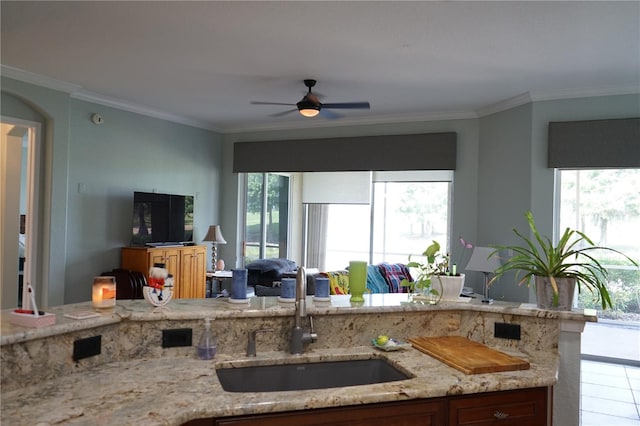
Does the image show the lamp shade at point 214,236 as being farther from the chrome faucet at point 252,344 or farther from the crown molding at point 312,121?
the chrome faucet at point 252,344

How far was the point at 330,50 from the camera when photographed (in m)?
3.74

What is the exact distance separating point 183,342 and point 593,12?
3099mm

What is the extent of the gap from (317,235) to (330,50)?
532cm

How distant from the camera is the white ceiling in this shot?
9.94ft

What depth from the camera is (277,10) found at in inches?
118

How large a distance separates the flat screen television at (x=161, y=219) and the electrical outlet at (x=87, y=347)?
13.2 ft

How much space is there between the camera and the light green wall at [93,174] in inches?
193

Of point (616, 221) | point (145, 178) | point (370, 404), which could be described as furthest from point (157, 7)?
point (616, 221)

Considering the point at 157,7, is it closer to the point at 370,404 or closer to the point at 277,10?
the point at 277,10

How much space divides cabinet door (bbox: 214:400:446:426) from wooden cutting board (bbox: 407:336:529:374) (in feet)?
0.81

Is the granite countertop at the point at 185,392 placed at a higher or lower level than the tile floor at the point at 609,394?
higher

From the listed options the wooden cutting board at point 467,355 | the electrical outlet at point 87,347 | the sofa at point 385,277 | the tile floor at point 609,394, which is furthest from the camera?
the sofa at point 385,277

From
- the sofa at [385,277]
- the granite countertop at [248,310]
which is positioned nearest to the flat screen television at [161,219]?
the sofa at [385,277]

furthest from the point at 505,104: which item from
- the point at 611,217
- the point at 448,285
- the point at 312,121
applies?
the point at 448,285
